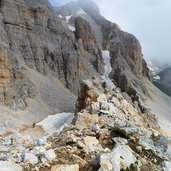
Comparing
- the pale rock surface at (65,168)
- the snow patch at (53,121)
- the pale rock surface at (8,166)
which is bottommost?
the snow patch at (53,121)

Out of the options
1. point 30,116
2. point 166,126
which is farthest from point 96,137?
point 166,126

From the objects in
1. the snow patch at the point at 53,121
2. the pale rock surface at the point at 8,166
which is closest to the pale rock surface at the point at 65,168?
the pale rock surface at the point at 8,166

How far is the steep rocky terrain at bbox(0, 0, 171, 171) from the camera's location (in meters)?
19.7

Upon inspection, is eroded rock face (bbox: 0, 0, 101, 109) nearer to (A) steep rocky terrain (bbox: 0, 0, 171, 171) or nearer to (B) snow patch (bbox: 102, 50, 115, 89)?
(A) steep rocky terrain (bbox: 0, 0, 171, 171)

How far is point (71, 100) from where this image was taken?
8912 centimetres

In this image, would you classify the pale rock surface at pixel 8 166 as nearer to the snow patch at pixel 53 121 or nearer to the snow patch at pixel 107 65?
the snow patch at pixel 53 121

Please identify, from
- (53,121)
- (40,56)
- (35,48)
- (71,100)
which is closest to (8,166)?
(53,121)

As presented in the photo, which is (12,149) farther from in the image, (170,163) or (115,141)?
(170,163)

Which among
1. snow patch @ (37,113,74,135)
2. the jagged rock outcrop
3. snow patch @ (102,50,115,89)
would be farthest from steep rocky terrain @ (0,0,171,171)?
the jagged rock outcrop

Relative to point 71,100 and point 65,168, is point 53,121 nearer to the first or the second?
point 71,100

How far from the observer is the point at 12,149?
69.9 ft

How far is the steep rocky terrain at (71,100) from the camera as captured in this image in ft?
64.5

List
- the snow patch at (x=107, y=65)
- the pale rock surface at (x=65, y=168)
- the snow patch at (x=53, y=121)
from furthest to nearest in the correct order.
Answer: the snow patch at (x=107, y=65), the snow patch at (x=53, y=121), the pale rock surface at (x=65, y=168)

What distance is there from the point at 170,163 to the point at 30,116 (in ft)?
173
